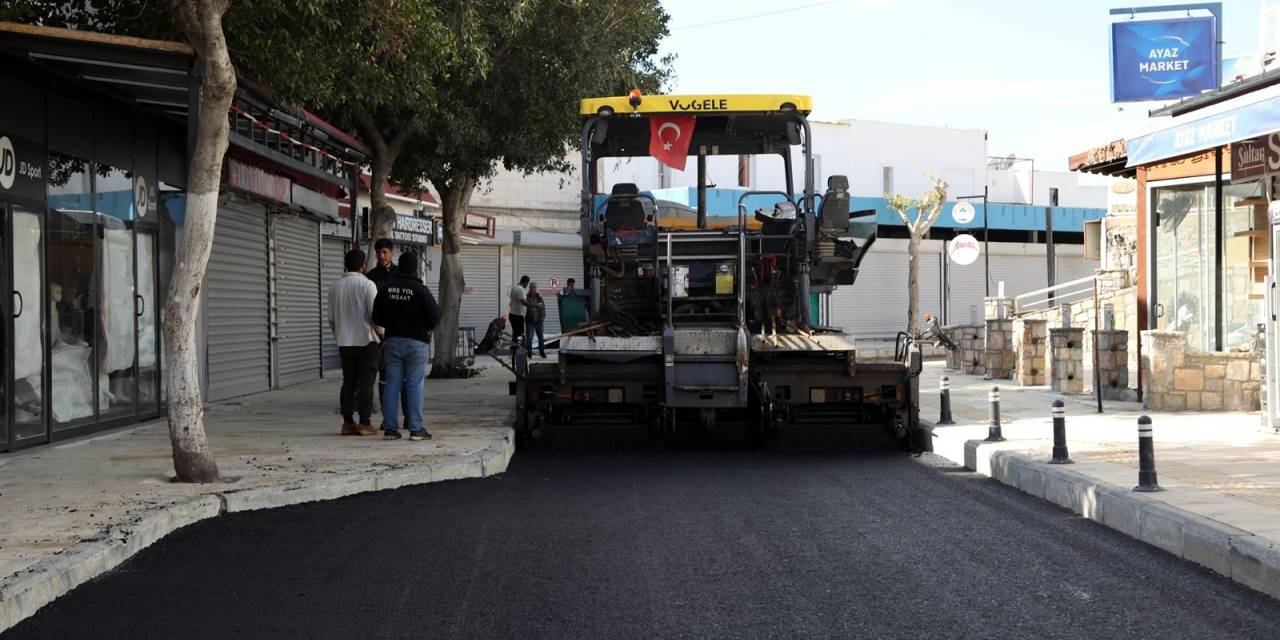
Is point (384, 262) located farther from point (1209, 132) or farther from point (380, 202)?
point (1209, 132)

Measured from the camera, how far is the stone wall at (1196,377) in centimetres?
1372

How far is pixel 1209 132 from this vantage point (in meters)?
11.1

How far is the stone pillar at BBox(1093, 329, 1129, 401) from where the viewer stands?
15680 mm

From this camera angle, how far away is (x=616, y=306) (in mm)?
12203

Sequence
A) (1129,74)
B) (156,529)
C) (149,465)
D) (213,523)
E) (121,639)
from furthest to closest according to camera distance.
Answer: (1129,74)
(149,465)
(213,523)
(156,529)
(121,639)

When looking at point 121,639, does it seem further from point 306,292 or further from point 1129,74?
point 306,292

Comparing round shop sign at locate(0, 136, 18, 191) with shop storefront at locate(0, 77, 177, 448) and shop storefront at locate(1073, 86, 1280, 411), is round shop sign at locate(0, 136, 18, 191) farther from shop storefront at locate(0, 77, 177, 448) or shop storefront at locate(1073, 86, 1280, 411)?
shop storefront at locate(1073, 86, 1280, 411)

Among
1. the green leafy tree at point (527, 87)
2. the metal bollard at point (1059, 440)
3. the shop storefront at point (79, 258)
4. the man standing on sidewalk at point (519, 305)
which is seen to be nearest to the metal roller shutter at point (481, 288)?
the man standing on sidewalk at point (519, 305)

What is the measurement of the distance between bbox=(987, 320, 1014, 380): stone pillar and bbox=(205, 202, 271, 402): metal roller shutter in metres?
11.9

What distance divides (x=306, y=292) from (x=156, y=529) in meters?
15.1

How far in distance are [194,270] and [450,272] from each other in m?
13.1

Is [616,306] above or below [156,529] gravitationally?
above

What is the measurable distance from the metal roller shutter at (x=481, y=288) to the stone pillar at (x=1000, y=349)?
18.4m

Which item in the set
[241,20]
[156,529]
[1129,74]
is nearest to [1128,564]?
[156,529]
